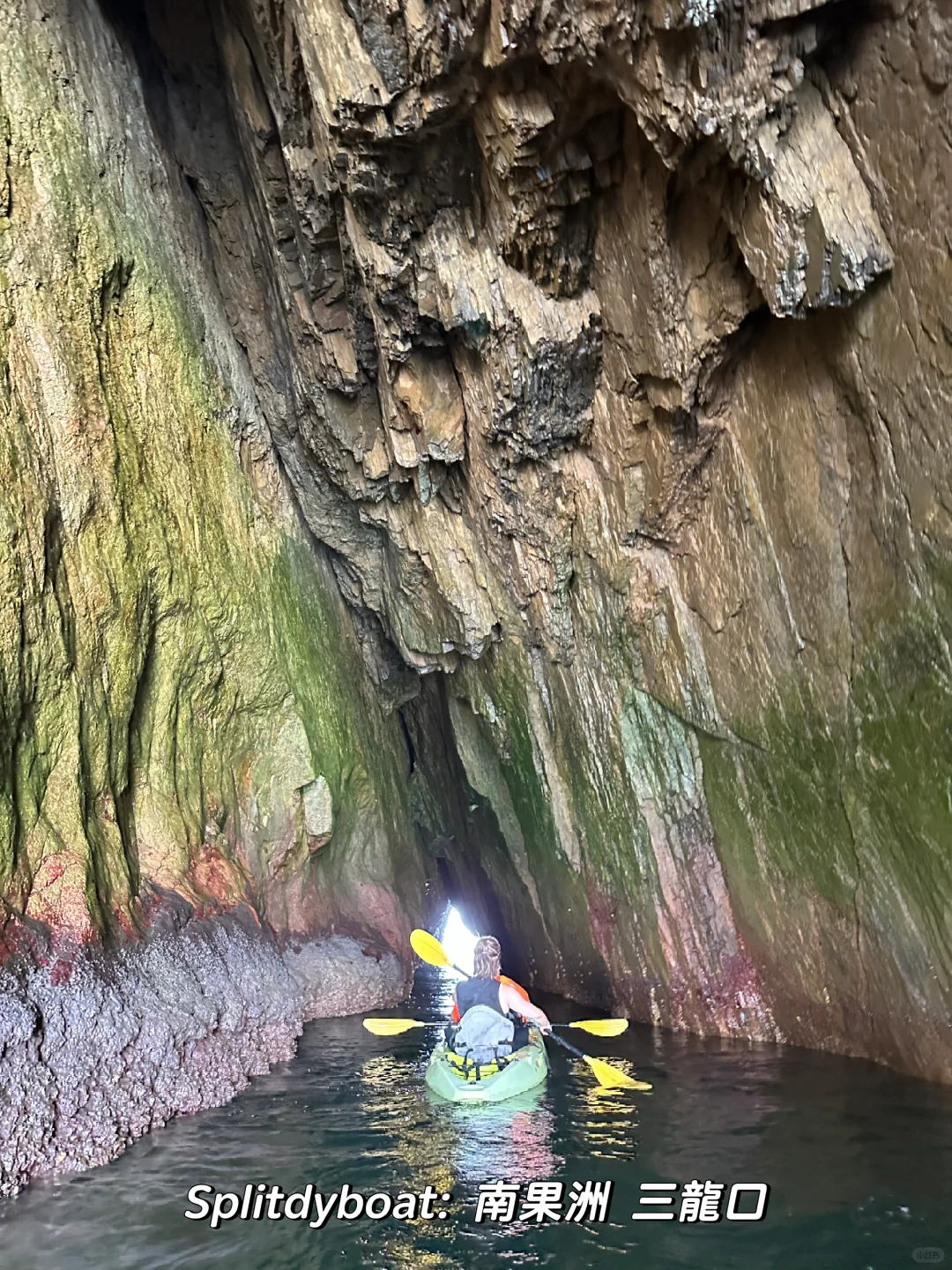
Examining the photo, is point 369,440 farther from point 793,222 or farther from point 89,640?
point 793,222

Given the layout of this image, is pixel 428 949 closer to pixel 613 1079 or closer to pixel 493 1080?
pixel 493 1080

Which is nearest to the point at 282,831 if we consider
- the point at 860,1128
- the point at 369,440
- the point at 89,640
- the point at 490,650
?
the point at 490,650

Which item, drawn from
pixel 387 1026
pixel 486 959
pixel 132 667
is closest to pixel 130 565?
pixel 132 667

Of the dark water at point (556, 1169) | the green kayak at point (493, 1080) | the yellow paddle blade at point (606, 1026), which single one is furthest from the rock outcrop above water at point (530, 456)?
the green kayak at point (493, 1080)

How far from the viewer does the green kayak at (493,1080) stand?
7.30m

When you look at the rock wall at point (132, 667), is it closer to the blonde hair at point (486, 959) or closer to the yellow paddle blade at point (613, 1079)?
the blonde hair at point (486, 959)

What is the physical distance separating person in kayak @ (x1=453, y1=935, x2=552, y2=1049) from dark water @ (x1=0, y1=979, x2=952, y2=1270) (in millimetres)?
661

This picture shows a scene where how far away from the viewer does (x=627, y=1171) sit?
5539 millimetres

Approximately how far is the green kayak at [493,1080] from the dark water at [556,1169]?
163 millimetres

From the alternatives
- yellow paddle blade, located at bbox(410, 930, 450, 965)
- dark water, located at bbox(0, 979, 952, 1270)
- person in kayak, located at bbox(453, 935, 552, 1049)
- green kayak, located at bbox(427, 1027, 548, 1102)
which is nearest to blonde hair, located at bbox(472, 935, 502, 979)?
person in kayak, located at bbox(453, 935, 552, 1049)

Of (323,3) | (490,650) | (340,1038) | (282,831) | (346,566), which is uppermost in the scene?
(323,3)

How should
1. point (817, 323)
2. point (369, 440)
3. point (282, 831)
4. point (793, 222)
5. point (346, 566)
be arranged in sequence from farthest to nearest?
point (346, 566)
point (282, 831)
point (369, 440)
point (817, 323)
point (793, 222)

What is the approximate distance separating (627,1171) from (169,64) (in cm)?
1234

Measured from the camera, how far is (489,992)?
7918mm
